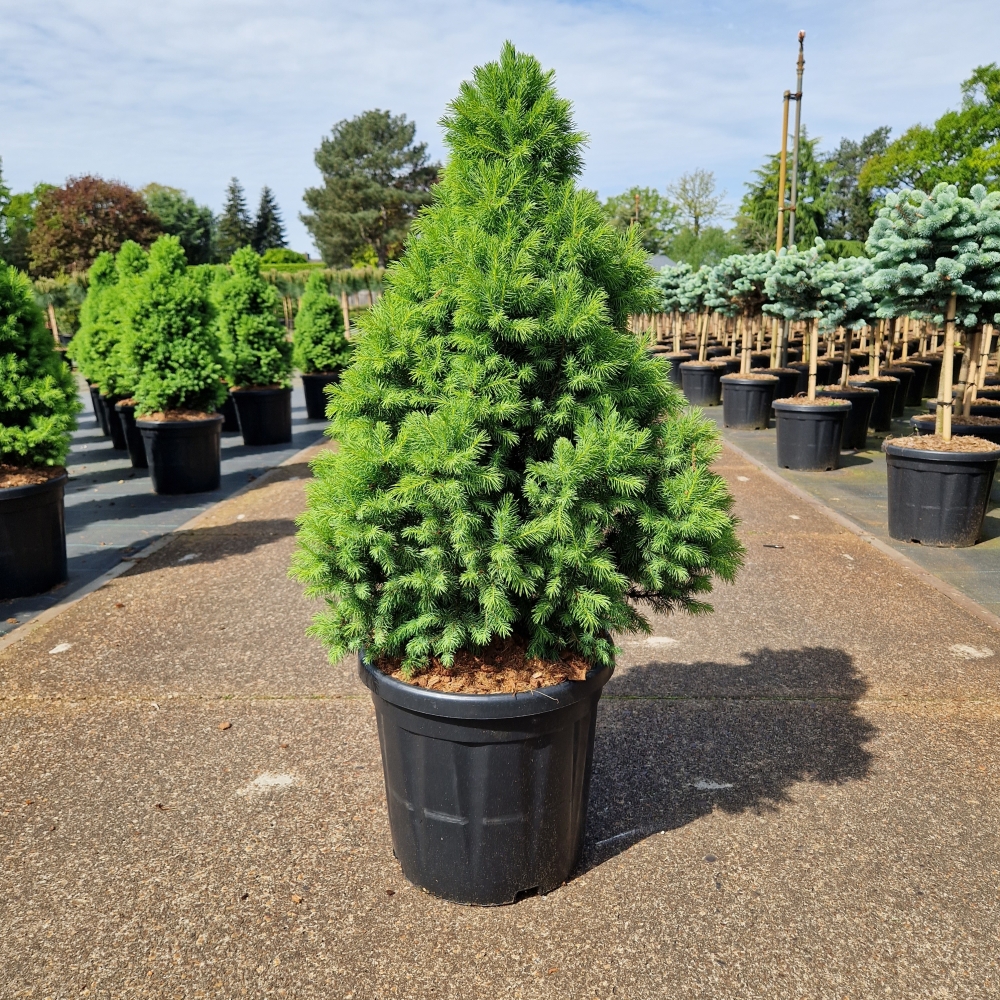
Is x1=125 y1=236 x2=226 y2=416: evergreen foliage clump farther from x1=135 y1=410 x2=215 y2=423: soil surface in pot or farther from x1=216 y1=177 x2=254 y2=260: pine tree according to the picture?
x1=216 y1=177 x2=254 y2=260: pine tree

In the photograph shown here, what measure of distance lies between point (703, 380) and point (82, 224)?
37.3 m

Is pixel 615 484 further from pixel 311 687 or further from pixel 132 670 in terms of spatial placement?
pixel 132 670

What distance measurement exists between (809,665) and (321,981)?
3.02 metres

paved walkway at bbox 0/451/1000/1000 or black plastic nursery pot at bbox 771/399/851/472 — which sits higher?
black plastic nursery pot at bbox 771/399/851/472

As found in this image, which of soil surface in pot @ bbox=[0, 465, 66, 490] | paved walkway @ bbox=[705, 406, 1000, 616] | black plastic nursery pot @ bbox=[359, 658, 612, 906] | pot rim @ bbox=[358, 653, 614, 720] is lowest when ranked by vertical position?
paved walkway @ bbox=[705, 406, 1000, 616]

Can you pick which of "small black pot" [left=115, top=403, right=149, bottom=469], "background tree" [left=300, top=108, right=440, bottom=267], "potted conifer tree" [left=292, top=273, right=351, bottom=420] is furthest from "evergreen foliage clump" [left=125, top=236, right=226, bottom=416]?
"background tree" [left=300, top=108, right=440, bottom=267]

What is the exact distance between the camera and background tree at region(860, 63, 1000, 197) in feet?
92.1

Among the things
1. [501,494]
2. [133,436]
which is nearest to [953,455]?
[501,494]

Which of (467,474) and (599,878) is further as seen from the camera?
(599,878)

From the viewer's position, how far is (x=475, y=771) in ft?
7.91

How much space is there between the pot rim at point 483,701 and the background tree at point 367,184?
4827cm

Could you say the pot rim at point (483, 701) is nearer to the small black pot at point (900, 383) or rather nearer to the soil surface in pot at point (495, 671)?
the soil surface in pot at point (495, 671)

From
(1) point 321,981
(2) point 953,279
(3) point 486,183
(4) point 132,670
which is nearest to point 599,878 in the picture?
(1) point 321,981

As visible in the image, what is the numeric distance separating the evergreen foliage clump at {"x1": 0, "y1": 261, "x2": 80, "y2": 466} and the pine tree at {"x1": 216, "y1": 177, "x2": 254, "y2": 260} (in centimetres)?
6118
